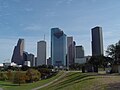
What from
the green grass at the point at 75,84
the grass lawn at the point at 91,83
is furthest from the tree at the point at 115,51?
the grass lawn at the point at 91,83

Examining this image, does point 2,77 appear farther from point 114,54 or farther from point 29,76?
point 114,54

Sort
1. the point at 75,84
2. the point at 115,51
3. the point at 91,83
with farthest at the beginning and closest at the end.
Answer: the point at 115,51, the point at 75,84, the point at 91,83

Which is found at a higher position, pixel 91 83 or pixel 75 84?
pixel 91 83

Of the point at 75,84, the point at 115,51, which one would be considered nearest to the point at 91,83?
the point at 75,84

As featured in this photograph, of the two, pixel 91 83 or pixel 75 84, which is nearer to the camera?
pixel 91 83

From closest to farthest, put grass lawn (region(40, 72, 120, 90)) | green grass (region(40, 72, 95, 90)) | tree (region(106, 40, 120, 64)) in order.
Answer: grass lawn (region(40, 72, 120, 90))
green grass (region(40, 72, 95, 90))
tree (region(106, 40, 120, 64))

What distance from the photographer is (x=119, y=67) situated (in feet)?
211

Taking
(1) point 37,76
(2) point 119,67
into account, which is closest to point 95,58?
(1) point 37,76

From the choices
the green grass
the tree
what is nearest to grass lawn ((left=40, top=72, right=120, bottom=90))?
the green grass

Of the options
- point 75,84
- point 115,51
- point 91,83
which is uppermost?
point 115,51

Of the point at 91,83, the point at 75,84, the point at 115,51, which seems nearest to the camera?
the point at 91,83

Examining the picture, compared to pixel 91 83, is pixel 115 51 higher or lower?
higher

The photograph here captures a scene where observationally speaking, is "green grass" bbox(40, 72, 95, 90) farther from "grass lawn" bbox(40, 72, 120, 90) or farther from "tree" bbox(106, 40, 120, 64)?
"tree" bbox(106, 40, 120, 64)

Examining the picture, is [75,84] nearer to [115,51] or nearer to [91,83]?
[91,83]
